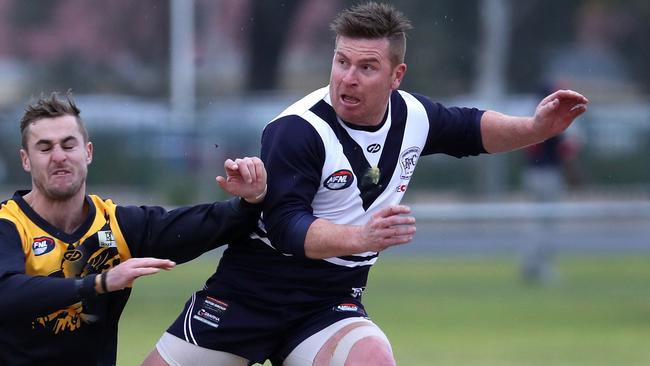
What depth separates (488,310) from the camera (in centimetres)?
1303

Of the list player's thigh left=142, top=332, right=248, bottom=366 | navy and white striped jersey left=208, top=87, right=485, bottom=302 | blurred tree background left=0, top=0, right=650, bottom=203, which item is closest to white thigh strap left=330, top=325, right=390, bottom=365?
navy and white striped jersey left=208, top=87, right=485, bottom=302

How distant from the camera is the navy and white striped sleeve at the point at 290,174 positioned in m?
5.40

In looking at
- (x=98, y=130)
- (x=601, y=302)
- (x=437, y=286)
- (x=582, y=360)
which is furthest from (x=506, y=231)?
(x=582, y=360)

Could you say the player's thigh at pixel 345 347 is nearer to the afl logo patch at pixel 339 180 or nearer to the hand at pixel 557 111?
the afl logo patch at pixel 339 180

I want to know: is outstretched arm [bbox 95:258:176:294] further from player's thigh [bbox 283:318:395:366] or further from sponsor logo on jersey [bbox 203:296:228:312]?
player's thigh [bbox 283:318:395:366]

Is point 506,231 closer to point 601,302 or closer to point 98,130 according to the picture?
point 601,302

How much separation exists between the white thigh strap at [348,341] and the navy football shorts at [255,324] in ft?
0.41

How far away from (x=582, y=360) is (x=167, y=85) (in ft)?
34.7

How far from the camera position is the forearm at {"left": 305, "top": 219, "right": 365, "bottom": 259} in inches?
201

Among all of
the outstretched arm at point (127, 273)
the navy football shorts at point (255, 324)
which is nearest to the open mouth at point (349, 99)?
the navy football shorts at point (255, 324)

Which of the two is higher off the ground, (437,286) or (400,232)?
(400,232)

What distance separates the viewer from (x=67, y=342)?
18.3ft

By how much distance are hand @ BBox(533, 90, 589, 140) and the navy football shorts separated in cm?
116

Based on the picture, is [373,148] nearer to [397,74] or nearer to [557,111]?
[397,74]
